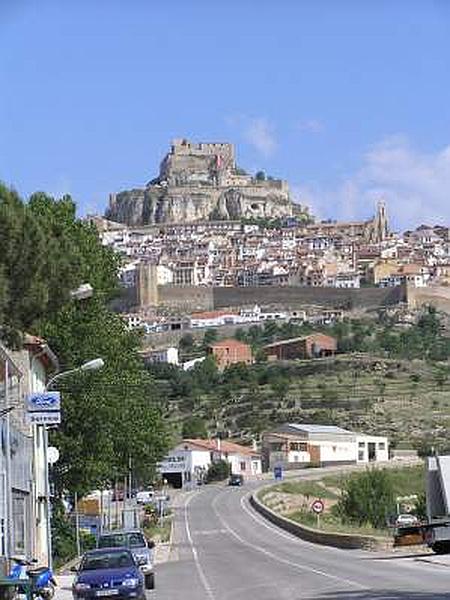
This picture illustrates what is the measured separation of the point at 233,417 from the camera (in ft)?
555

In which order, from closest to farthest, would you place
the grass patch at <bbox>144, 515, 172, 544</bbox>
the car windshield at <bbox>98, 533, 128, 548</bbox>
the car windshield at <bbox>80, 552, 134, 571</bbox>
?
the car windshield at <bbox>80, 552, 134, 571</bbox> → the car windshield at <bbox>98, 533, 128, 548</bbox> → the grass patch at <bbox>144, 515, 172, 544</bbox>

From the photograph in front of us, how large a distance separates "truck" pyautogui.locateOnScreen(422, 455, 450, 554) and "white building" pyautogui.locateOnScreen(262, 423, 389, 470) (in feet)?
306

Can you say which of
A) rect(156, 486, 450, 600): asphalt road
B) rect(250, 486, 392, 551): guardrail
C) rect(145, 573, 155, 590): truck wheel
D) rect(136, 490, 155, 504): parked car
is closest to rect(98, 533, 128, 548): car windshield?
rect(156, 486, 450, 600): asphalt road

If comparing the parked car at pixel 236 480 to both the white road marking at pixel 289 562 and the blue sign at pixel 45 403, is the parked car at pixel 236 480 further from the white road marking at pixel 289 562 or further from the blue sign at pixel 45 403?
the blue sign at pixel 45 403

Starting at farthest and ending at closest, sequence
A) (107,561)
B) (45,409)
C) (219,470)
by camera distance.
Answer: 1. (219,470)
2. (45,409)
3. (107,561)

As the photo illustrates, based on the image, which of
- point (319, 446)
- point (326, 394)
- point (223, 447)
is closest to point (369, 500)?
point (319, 446)

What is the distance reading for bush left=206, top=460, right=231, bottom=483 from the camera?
5399 inches

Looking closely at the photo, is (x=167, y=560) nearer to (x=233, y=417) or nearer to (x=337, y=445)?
(x=337, y=445)

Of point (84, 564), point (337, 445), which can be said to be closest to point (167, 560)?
point (84, 564)

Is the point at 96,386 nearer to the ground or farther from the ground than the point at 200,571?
farther from the ground

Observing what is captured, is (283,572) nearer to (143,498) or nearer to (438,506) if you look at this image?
(438,506)

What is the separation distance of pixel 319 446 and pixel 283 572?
105195 mm

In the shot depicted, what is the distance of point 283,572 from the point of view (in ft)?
120

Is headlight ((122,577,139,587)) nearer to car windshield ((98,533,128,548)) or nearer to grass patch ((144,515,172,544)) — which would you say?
car windshield ((98,533,128,548))
